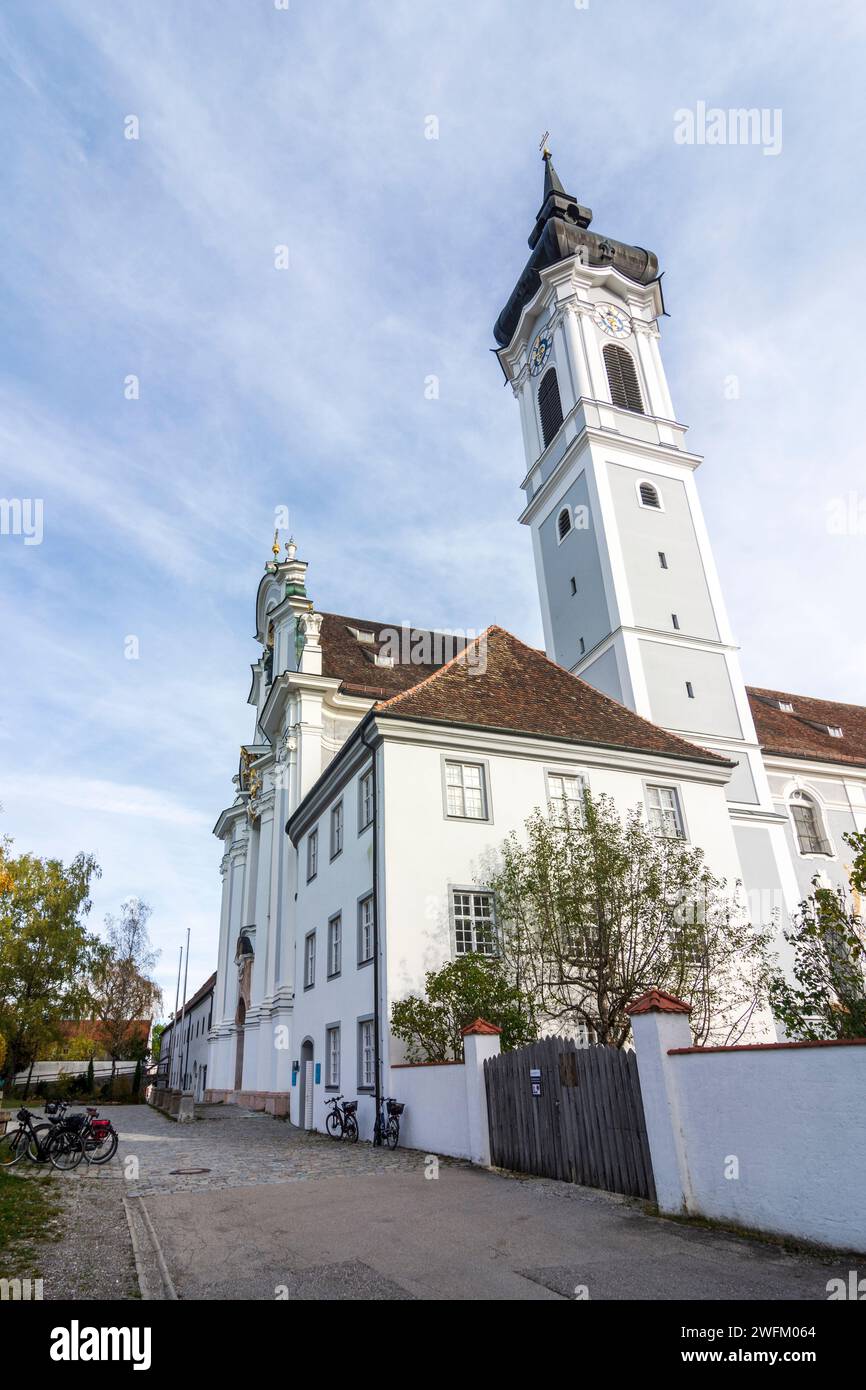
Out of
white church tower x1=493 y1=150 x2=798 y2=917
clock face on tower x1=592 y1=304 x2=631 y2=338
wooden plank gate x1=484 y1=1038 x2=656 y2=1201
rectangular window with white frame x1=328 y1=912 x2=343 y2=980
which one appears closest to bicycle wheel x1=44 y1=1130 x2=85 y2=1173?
wooden plank gate x1=484 y1=1038 x2=656 y2=1201

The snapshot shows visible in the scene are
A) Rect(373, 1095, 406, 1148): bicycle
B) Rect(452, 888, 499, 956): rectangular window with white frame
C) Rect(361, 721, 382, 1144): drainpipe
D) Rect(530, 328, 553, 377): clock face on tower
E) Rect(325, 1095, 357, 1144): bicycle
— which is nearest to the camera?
Rect(373, 1095, 406, 1148): bicycle

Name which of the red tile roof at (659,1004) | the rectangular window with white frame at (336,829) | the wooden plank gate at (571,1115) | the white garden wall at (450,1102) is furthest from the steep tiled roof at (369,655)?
the red tile roof at (659,1004)

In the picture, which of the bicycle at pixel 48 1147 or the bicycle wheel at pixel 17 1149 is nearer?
the bicycle at pixel 48 1147

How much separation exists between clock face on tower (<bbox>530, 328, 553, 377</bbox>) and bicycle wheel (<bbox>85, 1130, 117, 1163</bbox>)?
3680 cm

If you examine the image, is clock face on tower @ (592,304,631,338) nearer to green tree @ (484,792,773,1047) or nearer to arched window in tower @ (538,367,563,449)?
arched window in tower @ (538,367,563,449)

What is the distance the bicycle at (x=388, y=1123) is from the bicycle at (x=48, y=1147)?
5.31 metres

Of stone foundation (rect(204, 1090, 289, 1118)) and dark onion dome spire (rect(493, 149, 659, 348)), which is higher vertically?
dark onion dome spire (rect(493, 149, 659, 348))

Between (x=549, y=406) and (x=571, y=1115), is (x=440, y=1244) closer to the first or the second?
(x=571, y=1115)

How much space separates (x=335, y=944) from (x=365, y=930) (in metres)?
2.77

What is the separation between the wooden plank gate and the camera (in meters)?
9.76

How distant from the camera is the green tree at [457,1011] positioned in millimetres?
15711

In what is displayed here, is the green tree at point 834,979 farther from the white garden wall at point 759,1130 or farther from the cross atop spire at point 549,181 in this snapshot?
the cross atop spire at point 549,181

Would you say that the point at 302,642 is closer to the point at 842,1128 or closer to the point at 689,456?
the point at 689,456
